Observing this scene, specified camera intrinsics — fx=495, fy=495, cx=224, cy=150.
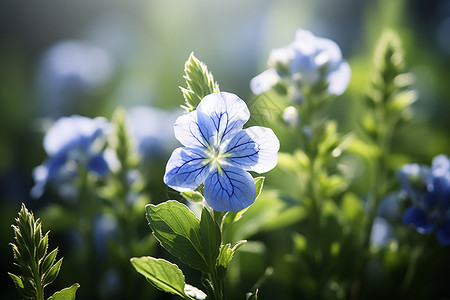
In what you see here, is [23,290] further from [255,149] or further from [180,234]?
[255,149]

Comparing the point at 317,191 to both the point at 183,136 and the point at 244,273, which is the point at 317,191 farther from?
the point at 183,136

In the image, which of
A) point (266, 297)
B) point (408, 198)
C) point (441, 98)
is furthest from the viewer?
point (441, 98)

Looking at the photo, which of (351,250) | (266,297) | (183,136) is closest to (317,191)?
(351,250)

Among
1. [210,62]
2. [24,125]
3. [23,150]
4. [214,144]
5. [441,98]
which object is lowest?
[214,144]

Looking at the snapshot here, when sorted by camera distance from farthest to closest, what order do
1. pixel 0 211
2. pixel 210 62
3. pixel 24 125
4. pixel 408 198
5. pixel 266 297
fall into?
pixel 210 62
pixel 24 125
pixel 0 211
pixel 266 297
pixel 408 198

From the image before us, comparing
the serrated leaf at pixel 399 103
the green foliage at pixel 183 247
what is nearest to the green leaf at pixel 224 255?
the green foliage at pixel 183 247

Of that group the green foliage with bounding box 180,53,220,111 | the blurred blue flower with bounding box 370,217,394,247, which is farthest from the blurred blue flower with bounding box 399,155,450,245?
the green foliage with bounding box 180,53,220,111

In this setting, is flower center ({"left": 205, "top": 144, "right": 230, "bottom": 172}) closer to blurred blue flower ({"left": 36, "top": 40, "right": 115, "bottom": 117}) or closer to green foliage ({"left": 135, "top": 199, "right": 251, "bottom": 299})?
green foliage ({"left": 135, "top": 199, "right": 251, "bottom": 299})
